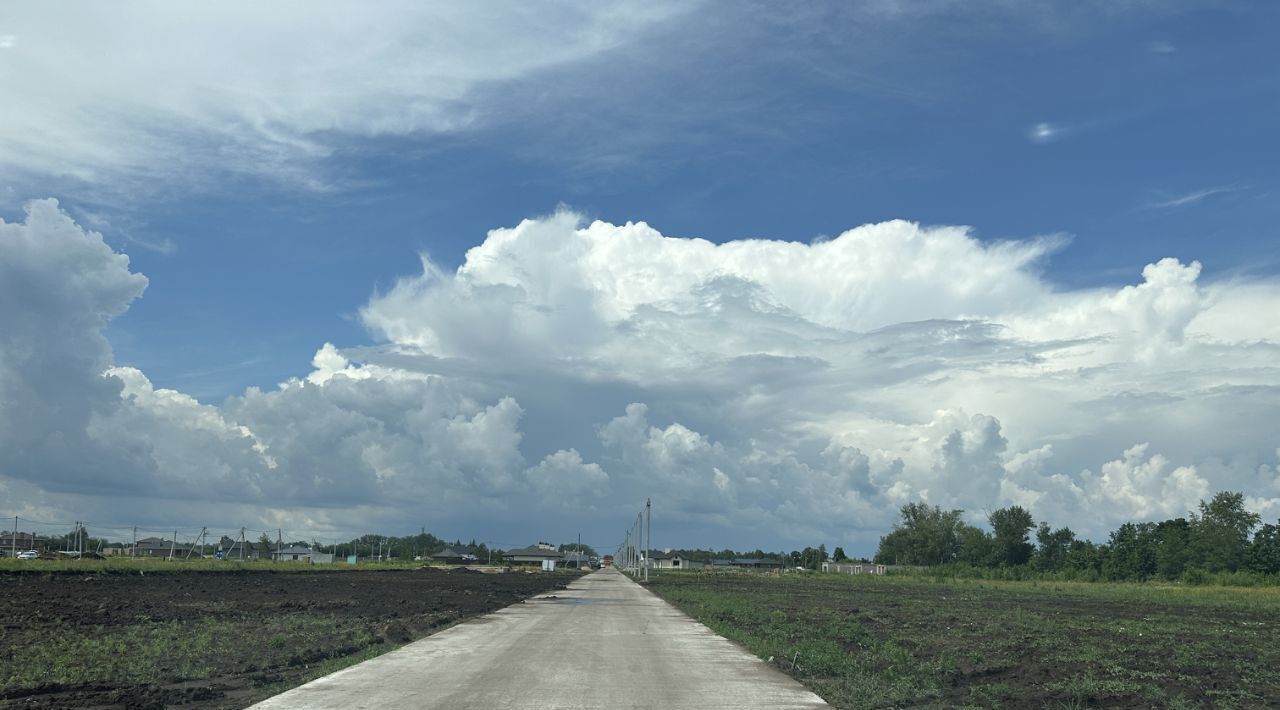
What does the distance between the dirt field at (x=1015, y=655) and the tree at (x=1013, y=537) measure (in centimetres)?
13308

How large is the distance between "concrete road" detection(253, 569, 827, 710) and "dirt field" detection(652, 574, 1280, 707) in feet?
3.99

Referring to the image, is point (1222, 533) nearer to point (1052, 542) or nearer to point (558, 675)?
point (1052, 542)

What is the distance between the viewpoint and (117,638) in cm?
2467

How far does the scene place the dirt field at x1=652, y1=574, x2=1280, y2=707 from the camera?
17.6 m

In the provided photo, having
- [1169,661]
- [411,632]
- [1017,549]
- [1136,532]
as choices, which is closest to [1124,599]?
[1169,661]

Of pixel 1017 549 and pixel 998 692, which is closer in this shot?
pixel 998 692

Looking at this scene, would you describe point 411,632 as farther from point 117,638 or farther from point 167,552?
point 167,552

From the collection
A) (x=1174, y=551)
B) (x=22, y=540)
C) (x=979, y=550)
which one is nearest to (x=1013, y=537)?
(x=979, y=550)

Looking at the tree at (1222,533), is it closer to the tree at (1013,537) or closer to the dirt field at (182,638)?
the tree at (1013,537)

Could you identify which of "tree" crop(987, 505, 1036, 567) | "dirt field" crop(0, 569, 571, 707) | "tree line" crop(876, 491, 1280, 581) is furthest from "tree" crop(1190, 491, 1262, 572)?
"dirt field" crop(0, 569, 571, 707)

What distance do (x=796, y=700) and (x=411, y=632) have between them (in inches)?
640

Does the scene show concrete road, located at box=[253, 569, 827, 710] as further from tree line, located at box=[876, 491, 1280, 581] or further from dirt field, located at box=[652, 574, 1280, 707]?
tree line, located at box=[876, 491, 1280, 581]

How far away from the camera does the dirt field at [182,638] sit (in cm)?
1659

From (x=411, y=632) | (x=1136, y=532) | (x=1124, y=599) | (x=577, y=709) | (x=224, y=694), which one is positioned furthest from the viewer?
(x=1136, y=532)
